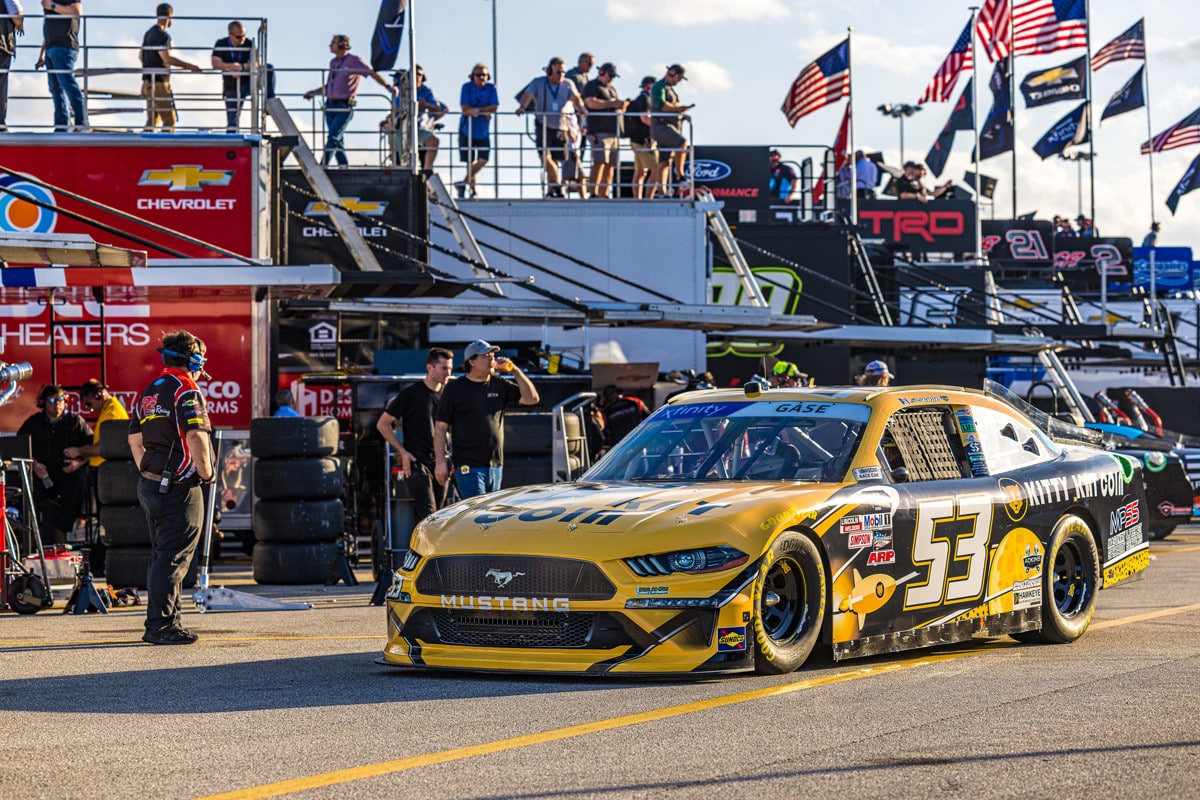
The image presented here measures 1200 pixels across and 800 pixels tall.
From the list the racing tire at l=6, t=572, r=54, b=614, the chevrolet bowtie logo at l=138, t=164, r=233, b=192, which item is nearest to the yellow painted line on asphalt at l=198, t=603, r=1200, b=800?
the racing tire at l=6, t=572, r=54, b=614

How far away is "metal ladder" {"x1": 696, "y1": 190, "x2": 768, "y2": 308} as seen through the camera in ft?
75.9

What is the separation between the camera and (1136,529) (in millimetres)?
10055

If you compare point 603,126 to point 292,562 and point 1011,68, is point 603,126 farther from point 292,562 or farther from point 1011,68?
point 1011,68

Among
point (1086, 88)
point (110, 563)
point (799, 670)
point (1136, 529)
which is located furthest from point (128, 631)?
point (1086, 88)

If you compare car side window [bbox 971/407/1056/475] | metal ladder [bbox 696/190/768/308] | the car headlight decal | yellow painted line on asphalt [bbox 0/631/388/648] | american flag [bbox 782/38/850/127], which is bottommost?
yellow painted line on asphalt [bbox 0/631/388/648]

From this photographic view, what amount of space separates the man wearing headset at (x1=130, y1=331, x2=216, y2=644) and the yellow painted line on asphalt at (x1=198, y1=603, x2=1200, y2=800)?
3.75 m

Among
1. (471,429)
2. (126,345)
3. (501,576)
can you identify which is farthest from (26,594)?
(126,345)

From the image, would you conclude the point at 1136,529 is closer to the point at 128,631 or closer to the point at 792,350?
the point at 128,631

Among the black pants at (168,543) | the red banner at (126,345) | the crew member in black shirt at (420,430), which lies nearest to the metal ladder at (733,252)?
the red banner at (126,345)

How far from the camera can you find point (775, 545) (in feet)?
24.9

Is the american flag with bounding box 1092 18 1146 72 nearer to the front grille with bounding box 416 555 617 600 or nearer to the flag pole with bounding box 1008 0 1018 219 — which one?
the flag pole with bounding box 1008 0 1018 219

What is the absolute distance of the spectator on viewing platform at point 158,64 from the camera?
18734 millimetres

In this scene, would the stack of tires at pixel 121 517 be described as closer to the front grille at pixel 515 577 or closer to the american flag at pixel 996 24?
the front grille at pixel 515 577

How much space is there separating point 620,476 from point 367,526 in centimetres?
801
